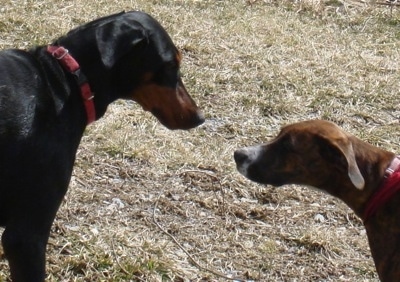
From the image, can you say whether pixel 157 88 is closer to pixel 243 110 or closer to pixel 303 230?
pixel 303 230

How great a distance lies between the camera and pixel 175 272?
16.9 feet

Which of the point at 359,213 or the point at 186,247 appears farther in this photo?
the point at 186,247

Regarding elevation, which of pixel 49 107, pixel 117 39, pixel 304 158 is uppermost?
pixel 117 39

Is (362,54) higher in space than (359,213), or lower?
lower

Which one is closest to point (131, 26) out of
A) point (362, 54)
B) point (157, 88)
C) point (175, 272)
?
point (157, 88)

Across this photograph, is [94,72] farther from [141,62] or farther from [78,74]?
[141,62]

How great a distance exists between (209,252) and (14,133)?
5.68 feet

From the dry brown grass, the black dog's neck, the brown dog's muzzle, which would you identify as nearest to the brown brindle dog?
the brown dog's muzzle

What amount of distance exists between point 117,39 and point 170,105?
1.84ft

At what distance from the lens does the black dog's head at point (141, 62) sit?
4.57 metres

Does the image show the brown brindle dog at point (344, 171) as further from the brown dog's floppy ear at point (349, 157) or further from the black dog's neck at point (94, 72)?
the black dog's neck at point (94, 72)

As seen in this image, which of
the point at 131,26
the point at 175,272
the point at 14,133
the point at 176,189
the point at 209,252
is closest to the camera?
the point at 14,133

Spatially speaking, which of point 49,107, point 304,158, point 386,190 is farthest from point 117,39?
point 386,190

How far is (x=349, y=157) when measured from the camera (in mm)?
4547
